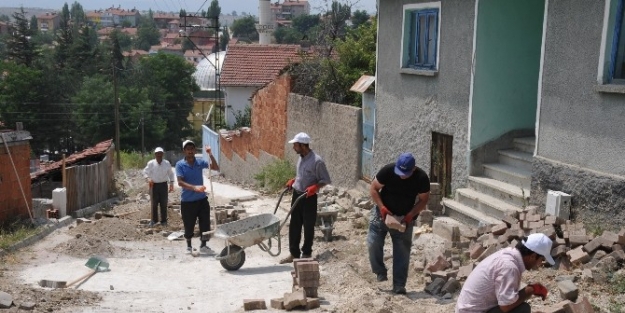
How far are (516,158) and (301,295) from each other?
14.8ft

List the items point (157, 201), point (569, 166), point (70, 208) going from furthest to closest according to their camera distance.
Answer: point (70, 208), point (157, 201), point (569, 166)

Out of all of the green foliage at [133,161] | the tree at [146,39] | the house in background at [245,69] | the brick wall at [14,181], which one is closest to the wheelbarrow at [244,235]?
the brick wall at [14,181]

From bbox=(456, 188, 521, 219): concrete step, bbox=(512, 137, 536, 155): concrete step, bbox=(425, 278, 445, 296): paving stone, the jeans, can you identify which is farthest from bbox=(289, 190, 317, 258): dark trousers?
bbox=(512, 137, 536, 155): concrete step

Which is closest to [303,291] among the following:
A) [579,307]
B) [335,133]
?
[579,307]

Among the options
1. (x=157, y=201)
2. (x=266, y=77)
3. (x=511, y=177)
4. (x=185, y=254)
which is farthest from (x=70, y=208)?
(x=266, y=77)

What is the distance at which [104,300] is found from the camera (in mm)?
7422

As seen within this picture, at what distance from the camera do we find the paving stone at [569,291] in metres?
5.91

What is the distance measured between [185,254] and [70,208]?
5952 millimetres

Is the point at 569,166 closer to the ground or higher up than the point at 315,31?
closer to the ground

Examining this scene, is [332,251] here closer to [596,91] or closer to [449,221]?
[449,221]

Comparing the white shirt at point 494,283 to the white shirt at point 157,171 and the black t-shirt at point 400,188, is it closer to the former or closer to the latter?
the black t-shirt at point 400,188

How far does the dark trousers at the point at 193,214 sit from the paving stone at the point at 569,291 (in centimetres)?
554

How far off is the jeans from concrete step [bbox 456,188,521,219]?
219 cm

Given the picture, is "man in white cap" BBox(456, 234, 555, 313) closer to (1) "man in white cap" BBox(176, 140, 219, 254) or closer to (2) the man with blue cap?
(2) the man with blue cap
